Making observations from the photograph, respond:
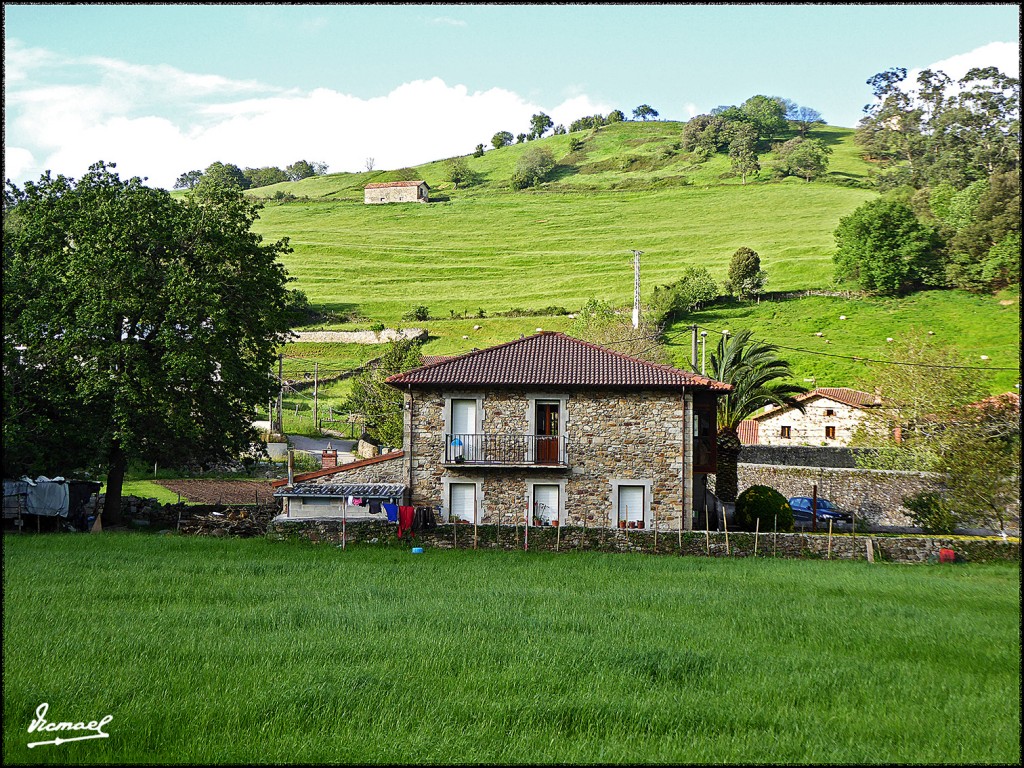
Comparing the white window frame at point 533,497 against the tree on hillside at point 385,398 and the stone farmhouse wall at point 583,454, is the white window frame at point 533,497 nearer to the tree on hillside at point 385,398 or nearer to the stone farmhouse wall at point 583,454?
the stone farmhouse wall at point 583,454

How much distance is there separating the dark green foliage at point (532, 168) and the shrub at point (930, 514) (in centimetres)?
12440

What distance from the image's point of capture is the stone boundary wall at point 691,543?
24359 mm

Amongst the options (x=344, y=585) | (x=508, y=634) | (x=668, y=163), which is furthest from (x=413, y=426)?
(x=668, y=163)

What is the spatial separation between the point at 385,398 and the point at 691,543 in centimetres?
3028

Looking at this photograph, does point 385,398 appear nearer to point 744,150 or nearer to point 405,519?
point 405,519

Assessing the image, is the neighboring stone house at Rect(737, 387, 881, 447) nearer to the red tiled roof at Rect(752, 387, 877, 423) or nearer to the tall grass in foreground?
the red tiled roof at Rect(752, 387, 877, 423)

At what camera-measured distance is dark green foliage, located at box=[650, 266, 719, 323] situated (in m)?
76.2

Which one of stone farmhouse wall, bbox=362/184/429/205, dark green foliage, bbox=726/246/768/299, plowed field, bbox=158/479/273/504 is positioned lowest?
plowed field, bbox=158/479/273/504

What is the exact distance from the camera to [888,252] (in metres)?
78.3

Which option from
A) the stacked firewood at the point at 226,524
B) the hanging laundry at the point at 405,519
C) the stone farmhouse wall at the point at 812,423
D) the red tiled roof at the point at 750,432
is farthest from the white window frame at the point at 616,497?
the red tiled roof at the point at 750,432

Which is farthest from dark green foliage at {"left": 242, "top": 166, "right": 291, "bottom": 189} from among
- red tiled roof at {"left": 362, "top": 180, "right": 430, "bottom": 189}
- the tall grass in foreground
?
the tall grass in foreground

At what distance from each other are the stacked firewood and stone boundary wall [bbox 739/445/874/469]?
25279mm

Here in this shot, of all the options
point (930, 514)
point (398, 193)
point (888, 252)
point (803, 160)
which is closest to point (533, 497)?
point (930, 514)

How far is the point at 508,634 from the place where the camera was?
42.4ft
